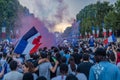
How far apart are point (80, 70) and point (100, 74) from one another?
224cm

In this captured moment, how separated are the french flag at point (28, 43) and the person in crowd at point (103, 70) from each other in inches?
174

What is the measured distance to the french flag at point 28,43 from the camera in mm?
10992

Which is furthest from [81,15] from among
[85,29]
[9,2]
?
[9,2]

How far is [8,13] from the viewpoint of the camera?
90.1 meters

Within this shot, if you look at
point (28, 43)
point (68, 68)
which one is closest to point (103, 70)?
point (68, 68)

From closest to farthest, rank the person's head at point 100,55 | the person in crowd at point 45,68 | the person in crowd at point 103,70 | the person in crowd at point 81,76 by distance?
the person in crowd at point 103,70 → the person's head at point 100,55 → the person in crowd at point 81,76 → the person in crowd at point 45,68

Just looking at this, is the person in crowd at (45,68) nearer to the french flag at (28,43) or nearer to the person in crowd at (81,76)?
the person in crowd at (81,76)

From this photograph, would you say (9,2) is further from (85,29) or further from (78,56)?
(78,56)

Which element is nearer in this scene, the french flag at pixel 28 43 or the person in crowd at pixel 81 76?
the person in crowd at pixel 81 76

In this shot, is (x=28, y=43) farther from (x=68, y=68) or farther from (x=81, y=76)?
(x=81, y=76)

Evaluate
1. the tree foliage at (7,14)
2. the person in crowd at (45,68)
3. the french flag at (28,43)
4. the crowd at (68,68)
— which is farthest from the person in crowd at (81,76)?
the tree foliage at (7,14)

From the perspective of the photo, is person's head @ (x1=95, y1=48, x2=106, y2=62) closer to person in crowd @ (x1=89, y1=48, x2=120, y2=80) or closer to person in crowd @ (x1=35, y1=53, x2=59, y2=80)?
person in crowd @ (x1=89, y1=48, x2=120, y2=80)

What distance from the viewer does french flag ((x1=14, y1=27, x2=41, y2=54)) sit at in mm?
10992

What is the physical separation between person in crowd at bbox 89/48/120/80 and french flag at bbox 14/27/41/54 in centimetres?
441
